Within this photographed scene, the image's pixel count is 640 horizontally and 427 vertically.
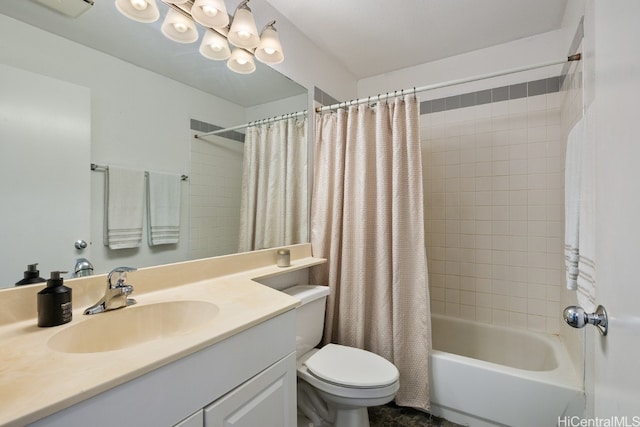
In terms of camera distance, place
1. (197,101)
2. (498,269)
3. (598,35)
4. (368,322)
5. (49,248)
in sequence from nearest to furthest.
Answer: (598,35), (49,248), (197,101), (368,322), (498,269)

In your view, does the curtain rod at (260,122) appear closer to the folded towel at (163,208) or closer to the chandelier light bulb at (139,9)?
the folded towel at (163,208)

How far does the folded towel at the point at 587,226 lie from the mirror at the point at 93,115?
1536mm

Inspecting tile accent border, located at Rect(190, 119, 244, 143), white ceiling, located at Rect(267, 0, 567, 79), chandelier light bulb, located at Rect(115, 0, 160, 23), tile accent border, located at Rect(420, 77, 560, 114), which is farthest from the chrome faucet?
tile accent border, located at Rect(420, 77, 560, 114)

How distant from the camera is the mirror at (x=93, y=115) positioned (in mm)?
879

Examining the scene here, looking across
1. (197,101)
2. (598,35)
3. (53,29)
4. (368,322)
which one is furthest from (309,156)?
(598,35)

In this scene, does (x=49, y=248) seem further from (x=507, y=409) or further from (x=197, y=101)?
(x=507, y=409)

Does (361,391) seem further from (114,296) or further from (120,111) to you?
(120,111)

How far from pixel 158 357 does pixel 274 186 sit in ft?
4.16

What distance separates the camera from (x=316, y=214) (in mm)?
1948

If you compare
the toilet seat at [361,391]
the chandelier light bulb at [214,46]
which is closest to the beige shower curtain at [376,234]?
the toilet seat at [361,391]

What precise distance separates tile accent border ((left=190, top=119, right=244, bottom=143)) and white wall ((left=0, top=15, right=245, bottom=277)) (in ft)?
0.08

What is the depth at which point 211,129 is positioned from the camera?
144 centimetres

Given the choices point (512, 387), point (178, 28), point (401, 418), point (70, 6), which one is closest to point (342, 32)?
point (178, 28)

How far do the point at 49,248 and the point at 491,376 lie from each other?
1989 millimetres
